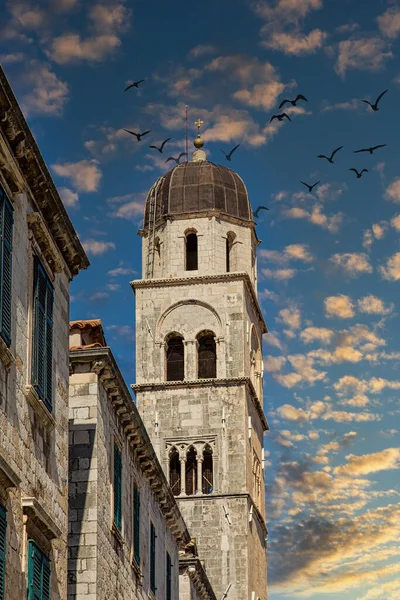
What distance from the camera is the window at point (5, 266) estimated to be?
1984 centimetres

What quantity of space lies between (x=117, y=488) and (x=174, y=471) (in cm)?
3500

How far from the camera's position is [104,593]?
27.2 m

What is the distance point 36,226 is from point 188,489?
42581 mm

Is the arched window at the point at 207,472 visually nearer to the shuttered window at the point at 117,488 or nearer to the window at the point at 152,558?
the window at the point at 152,558

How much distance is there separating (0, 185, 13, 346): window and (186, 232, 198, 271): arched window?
4910 centimetres

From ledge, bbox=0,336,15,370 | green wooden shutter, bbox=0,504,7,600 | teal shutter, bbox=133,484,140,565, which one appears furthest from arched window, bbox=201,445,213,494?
green wooden shutter, bbox=0,504,7,600

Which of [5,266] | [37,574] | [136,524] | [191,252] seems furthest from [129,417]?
[191,252]

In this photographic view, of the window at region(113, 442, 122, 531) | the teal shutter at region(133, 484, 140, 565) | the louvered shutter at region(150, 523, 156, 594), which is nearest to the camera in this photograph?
the window at region(113, 442, 122, 531)

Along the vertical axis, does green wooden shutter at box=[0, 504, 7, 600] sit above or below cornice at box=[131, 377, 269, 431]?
below

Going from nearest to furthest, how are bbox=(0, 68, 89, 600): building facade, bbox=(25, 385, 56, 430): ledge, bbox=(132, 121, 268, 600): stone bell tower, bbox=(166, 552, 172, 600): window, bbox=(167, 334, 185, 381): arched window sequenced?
bbox=(0, 68, 89, 600): building facade → bbox=(25, 385, 56, 430): ledge → bbox=(166, 552, 172, 600): window → bbox=(132, 121, 268, 600): stone bell tower → bbox=(167, 334, 185, 381): arched window

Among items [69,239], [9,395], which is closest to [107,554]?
[69,239]

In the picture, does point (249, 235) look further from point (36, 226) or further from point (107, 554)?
point (36, 226)

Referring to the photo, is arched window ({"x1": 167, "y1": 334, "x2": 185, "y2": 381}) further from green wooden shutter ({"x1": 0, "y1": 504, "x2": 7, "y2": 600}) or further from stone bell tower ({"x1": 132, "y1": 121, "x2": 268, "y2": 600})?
green wooden shutter ({"x1": 0, "y1": 504, "x2": 7, "y2": 600})

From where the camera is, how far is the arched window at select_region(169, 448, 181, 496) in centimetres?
6375
